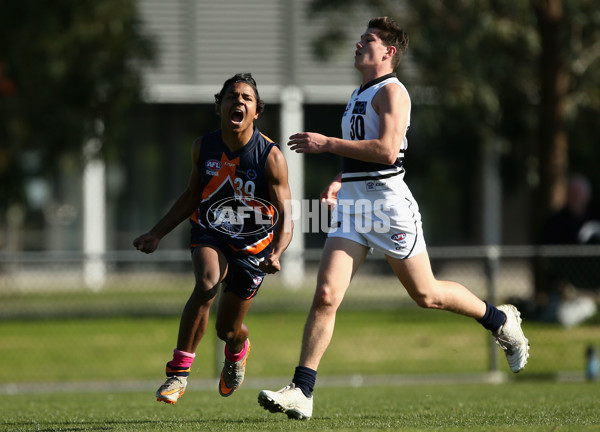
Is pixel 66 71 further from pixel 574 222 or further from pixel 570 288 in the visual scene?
pixel 570 288

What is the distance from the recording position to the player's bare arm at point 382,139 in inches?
224

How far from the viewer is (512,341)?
6.59 m

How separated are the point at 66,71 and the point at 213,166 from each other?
10.3m

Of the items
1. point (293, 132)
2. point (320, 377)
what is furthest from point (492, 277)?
point (293, 132)

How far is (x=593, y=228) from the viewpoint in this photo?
1487cm

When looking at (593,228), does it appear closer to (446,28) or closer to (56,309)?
(446,28)

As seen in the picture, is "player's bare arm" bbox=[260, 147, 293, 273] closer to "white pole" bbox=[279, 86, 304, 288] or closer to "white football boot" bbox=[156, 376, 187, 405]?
"white football boot" bbox=[156, 376, 187, 405]

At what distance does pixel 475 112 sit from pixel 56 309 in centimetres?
817

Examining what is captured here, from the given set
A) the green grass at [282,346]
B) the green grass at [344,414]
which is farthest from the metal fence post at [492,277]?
the green grass at [344,414]

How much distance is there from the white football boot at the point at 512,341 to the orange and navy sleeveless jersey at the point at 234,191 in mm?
1710

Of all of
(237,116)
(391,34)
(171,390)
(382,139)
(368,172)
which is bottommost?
(171,390)

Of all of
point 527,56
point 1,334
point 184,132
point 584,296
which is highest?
point 527,56

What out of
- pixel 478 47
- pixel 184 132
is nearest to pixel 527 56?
pixel 478 47

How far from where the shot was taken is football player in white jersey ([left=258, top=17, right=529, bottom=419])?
5824 mm
